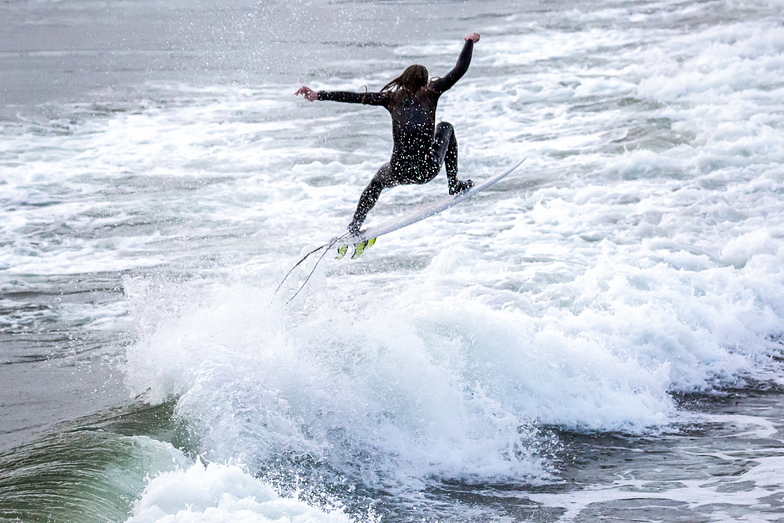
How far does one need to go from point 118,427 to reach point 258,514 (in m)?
2.30

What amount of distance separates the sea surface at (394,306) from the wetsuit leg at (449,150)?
1.58 m

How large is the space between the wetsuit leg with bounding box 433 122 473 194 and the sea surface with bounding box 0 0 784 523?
158cm

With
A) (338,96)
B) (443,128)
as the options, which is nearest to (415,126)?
(443,128)

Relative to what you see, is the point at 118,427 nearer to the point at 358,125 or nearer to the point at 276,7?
the point at 358,125

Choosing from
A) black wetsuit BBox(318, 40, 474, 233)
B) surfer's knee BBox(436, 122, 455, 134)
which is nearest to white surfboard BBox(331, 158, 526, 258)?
black wetsuit BBox(318, 40, 474, 233)

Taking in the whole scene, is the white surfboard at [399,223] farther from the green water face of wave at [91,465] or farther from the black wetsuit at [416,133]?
the green water face of wave at [91,465]

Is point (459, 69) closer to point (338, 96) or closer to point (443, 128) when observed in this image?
point (443, 128)

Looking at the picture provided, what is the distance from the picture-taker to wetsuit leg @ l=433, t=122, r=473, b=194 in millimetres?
7113

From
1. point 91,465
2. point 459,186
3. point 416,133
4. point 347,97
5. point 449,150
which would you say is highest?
point 347,97

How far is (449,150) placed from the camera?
7.48 meters

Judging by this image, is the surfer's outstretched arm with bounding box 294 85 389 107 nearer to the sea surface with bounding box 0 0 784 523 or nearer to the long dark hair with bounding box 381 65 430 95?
the long dark hair with bounding box 381 65 430 95

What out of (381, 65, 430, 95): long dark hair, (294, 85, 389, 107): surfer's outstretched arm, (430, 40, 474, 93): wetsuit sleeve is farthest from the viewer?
(381, 65, 430, 95): long dark hair

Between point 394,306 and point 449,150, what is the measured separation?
260 centimetres

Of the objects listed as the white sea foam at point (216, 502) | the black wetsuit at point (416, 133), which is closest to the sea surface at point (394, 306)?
the white sea foam at point (216, 502)
